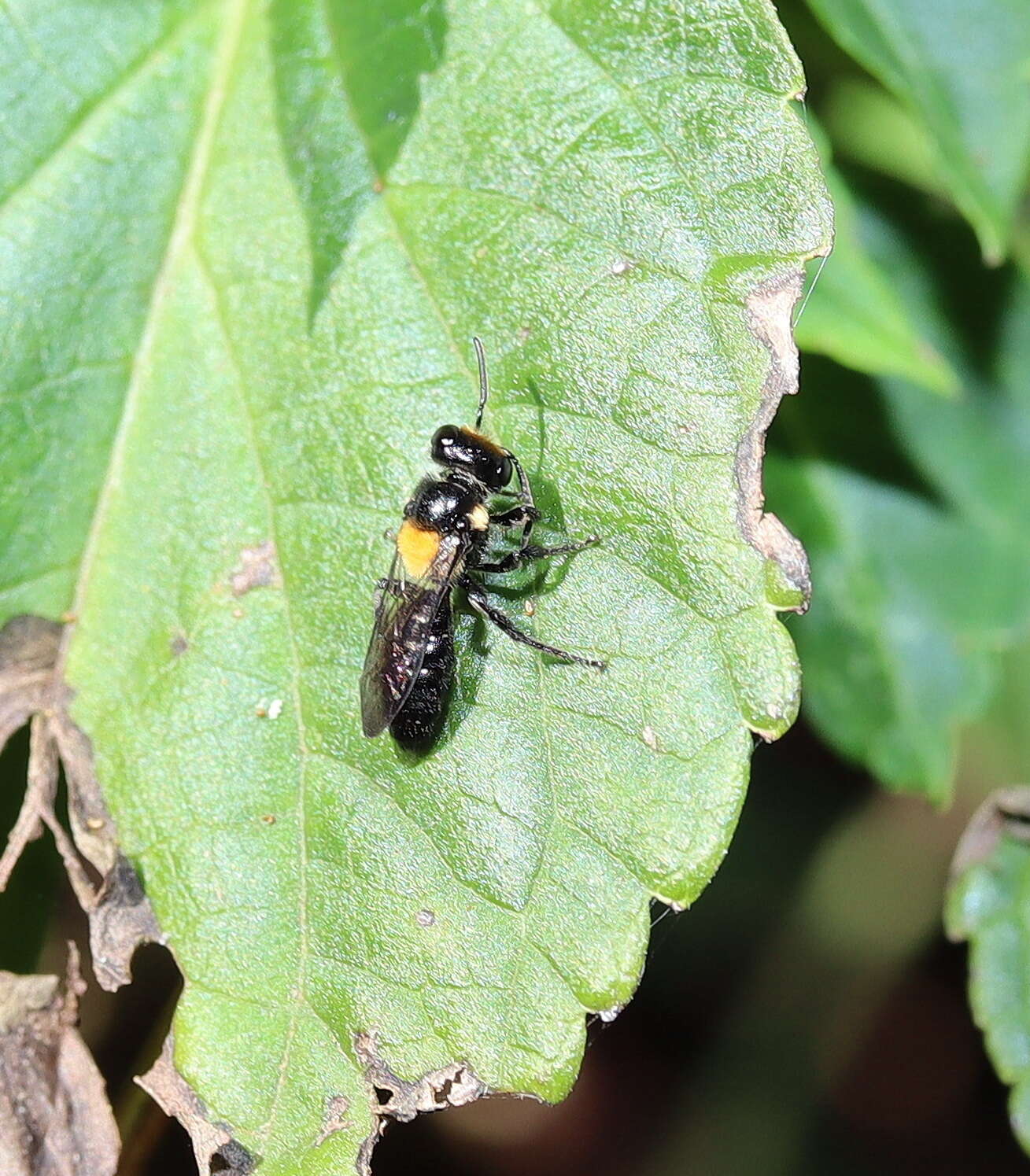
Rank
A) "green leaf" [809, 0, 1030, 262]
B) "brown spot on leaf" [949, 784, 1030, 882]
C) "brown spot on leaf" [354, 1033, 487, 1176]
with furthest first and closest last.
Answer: "brown spot on leaf" [949, 784, 1030, 882]
"green leaf" [809, 0, 1030, 262]
"brown spot on leaf" [354, 1033, 487, 1176]

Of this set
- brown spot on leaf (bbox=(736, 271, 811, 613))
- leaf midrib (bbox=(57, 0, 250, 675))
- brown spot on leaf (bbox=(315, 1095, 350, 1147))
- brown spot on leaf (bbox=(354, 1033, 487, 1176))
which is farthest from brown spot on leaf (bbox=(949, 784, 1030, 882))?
leaf midrib (bbox=(57, 0, 250, 675))

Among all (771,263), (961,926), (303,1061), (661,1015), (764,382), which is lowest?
(661,1015)

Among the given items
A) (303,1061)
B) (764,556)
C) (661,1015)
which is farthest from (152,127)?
(661,1015)

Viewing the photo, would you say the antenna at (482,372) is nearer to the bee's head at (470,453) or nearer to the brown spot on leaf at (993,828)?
the bee's head at (470,453)

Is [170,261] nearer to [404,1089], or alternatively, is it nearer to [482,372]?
[482,372]

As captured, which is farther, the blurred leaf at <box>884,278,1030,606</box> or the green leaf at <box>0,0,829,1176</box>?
the blurred leaf at <box>884,278,1030,606</box>

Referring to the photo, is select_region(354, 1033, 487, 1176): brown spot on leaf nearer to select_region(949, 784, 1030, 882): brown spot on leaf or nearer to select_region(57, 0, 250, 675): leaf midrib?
select_region(57, 0, 250, 675): leaf midrib

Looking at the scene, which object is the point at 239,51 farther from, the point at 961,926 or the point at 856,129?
the point at 961,926
